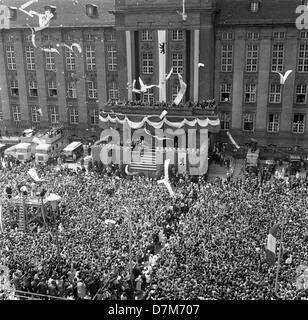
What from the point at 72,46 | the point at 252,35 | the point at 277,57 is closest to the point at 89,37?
the point at 72,46

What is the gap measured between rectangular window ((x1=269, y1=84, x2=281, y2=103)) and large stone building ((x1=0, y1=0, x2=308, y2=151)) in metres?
0.11

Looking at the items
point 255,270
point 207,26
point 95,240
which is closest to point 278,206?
point 255,270

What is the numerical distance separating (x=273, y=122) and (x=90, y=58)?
74.0ft

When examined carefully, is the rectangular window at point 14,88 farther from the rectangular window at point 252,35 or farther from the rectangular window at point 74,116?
the rectangular window at point 252,35

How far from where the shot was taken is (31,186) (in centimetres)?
3769

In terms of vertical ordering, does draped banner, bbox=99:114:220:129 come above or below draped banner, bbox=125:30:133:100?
below

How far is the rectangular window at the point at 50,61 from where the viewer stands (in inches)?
2181

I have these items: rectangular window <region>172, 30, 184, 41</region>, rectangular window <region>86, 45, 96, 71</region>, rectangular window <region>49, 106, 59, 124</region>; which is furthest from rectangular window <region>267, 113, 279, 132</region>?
rectangular window <region>49, 106, 59, 124</region>

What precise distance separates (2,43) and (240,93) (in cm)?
3000

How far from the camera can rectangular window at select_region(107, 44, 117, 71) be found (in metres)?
52.9

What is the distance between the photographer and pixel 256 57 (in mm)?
48719

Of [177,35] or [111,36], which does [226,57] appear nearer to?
[177,35]

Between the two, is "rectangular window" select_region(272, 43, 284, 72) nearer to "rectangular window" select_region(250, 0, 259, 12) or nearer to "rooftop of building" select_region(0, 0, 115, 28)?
"rectangular window" select_region(250, 0, 259, 12)
